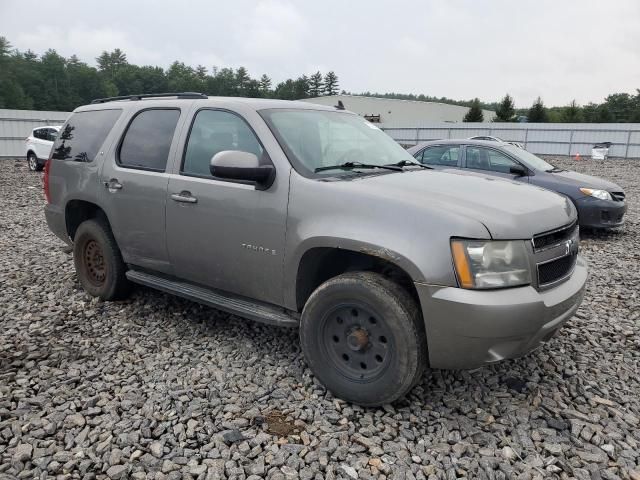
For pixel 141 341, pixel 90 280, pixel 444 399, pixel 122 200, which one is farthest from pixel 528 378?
pixel 90 280

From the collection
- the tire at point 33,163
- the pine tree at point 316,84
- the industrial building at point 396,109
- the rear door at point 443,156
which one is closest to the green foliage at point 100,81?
the pine tree at point 316,84

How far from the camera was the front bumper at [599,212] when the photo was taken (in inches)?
307

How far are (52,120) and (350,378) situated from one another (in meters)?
25.6

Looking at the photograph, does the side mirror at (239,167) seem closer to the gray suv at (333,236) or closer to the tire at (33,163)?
the gray suv at (333,236)

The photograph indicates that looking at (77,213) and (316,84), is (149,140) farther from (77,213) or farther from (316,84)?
(316,84)

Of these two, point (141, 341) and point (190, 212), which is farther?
point (141, 341)

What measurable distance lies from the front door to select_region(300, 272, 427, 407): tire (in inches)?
16.3

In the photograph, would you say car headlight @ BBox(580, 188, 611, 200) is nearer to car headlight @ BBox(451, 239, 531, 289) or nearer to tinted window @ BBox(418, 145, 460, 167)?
tinted window @ BBox(418, 145, 460, 167)

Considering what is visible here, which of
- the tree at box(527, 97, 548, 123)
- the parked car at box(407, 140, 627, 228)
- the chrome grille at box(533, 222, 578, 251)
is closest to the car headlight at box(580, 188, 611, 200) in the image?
the parked car at box(407, 140, 627, 228)

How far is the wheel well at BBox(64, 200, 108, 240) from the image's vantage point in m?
4.81

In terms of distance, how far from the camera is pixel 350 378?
3.04 meters

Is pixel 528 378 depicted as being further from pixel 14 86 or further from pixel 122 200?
pixel 14 86

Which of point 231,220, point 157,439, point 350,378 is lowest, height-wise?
point 157,439

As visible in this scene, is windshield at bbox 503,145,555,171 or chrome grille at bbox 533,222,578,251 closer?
chrome grille at bbox 533,222,578,251
